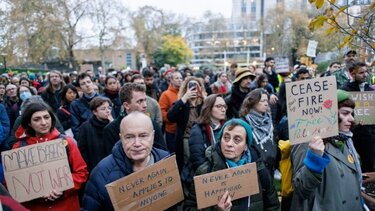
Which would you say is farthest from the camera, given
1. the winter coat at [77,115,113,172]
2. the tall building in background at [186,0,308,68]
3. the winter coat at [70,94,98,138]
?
the tall building in background at [186,0,308,68]

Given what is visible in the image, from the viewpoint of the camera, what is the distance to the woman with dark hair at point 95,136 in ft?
12.5

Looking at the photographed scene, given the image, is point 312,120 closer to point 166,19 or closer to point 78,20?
point 78,20

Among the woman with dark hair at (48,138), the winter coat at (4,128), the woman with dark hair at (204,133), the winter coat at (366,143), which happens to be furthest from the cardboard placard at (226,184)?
the winter coat at (4,128)

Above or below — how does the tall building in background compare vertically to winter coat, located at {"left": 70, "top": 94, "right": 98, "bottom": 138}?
above

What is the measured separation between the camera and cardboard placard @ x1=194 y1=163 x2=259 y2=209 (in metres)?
2.25

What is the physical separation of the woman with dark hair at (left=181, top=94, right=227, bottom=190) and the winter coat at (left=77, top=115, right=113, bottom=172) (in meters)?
0.97

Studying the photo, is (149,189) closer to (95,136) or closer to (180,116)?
(95,136)

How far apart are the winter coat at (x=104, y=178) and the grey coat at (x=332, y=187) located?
1.23 metres

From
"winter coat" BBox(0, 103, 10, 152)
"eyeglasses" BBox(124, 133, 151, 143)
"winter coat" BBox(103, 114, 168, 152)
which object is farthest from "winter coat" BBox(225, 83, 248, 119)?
"winter coat" BBox(0, 103, 10, 152)

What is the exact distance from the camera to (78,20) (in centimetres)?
3312

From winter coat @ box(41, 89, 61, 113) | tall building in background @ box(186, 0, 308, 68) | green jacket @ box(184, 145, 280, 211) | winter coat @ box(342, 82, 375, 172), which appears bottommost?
winter coat @ box(342, 82, 375, 172)

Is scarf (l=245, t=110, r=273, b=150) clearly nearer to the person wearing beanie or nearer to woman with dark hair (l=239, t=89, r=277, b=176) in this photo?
woman with dark hair (l=239, t=89, r=277, b=176)

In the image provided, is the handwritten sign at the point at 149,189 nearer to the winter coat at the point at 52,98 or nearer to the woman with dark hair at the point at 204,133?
the woman with dark hair at the point at 204,133

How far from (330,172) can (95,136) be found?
2476 millimetres
